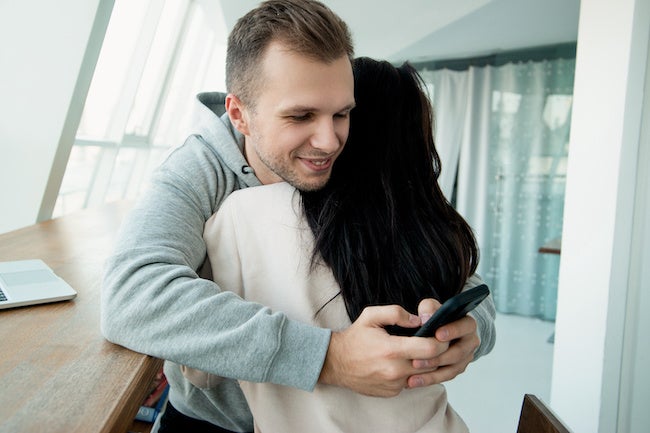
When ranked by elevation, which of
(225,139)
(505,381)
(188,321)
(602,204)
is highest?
(225,139)

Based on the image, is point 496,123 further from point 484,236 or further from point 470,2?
point 470,2

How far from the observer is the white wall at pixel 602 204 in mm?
1738

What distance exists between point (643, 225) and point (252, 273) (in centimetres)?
157

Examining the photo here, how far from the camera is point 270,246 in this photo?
2.68 feet

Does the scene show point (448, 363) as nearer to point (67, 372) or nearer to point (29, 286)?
point (67, 372)

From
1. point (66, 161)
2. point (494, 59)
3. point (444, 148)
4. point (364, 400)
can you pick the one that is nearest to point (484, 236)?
point (444, 148)

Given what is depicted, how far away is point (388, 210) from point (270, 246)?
0.75ft

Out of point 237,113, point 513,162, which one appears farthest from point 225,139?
point 513,162

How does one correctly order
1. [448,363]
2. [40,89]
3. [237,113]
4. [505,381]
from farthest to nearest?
1. [505,381]
2. [40,89]
3. [237,113]
4. [448,363]

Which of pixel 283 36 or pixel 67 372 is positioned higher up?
pixel 283 36

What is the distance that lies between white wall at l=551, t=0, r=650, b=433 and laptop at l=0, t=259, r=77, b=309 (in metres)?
1.76

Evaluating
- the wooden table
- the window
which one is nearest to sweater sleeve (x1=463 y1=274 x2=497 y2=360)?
the wooden table

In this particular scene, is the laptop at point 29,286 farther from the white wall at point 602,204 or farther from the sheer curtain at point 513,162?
the sheer curtain at point 513,162

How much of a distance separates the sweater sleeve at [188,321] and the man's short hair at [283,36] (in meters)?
0.37
